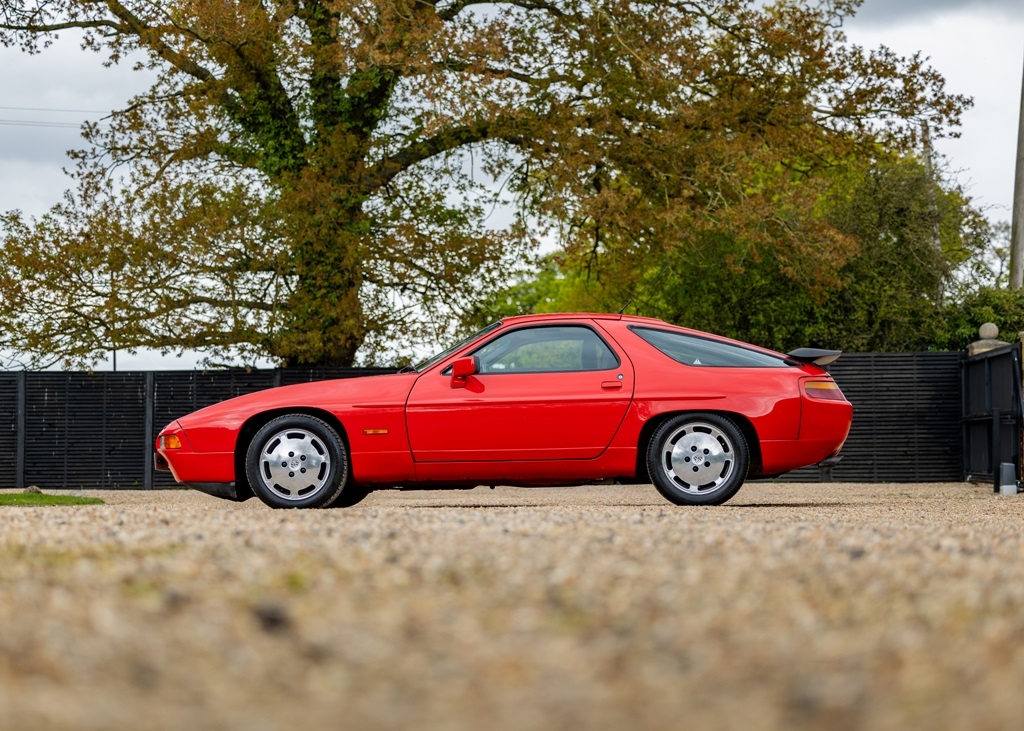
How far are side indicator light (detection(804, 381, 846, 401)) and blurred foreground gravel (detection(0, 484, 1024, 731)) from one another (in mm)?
4380

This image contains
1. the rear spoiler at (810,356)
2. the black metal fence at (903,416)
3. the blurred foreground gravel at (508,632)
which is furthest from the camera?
the black metal fence at (903,416)

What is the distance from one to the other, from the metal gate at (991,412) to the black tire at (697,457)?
22.7ft

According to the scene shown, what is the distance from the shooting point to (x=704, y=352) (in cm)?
1047

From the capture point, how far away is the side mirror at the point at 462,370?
10.1m

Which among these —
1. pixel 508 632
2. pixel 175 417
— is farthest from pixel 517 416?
pixel 175 417

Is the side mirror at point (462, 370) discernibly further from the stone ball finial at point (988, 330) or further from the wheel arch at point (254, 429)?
the stone ball finial at point (988, 330)

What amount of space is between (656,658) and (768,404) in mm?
6959

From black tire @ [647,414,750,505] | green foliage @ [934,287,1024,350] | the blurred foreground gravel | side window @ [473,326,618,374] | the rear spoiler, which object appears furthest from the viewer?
green foliage @ [934,287,1024,350]

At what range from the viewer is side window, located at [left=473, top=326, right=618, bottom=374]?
33.7 ft

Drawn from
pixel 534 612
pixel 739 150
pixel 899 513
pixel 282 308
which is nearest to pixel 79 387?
pixel 282 308

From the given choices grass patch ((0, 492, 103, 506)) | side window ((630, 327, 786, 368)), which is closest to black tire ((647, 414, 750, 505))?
side window ((630, 327, 786, 368))

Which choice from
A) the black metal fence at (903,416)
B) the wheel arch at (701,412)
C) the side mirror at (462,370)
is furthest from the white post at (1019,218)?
the side mirror at (462,370)

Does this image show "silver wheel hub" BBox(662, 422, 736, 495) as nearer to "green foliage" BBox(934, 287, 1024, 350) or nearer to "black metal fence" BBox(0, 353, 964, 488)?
"black metal fence" BBox(0, 353, 964, 488)

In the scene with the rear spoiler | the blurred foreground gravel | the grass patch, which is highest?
the rear spoiler
